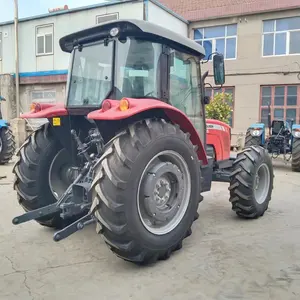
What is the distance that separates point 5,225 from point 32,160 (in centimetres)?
A: 115

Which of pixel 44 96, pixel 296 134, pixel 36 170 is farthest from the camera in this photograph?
pixel 44 96

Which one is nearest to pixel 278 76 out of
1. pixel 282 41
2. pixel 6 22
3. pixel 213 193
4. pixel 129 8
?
pixel 282 41

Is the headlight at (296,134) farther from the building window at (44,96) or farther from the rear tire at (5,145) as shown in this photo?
the building window at (44,96)

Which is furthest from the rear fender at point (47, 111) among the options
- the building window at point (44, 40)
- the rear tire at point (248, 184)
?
the building window at point (44, 40)

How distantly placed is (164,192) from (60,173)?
4.63ft

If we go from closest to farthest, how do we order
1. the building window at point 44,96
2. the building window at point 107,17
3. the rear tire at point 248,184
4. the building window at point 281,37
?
the rear tire at point 248,184 < the building window at point 107,17 < the building window at point 281,37 < the building window at point 44,96

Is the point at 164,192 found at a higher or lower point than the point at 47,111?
lower

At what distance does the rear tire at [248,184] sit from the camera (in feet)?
14.8

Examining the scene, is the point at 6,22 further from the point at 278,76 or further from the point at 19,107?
the point at 278,76

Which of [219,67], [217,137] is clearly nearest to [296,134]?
[217,137]

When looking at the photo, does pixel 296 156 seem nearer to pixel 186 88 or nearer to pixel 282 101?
pixel 186 88

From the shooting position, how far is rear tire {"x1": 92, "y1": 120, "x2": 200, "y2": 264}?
2928 millimetres

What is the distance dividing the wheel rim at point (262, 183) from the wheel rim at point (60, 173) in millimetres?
2507

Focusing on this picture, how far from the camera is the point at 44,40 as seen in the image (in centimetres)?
1738
